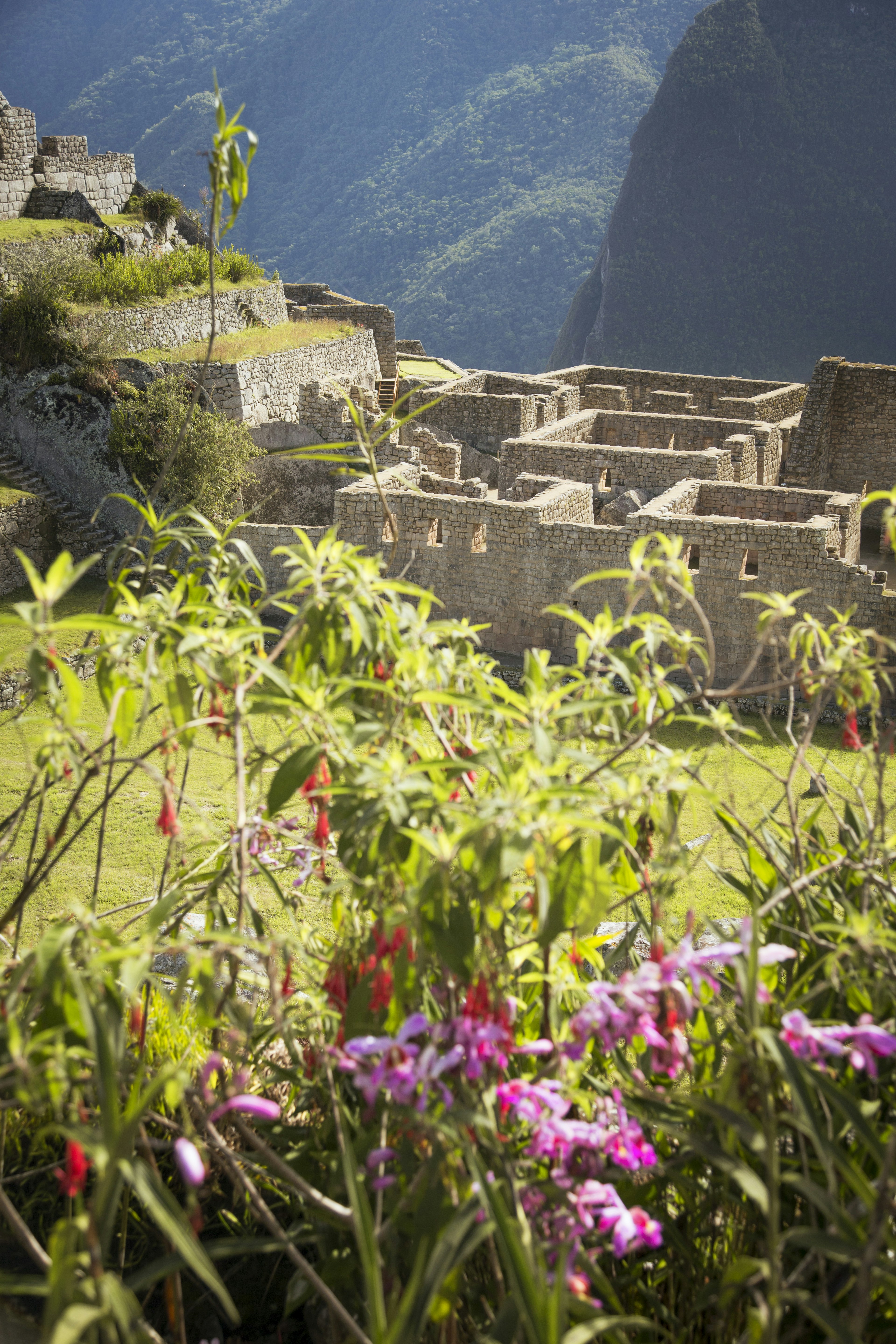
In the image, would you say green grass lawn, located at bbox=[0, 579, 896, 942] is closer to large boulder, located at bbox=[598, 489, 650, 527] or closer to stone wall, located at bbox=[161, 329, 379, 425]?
large boulder, located at bbox=[598, 489, 650, 527]

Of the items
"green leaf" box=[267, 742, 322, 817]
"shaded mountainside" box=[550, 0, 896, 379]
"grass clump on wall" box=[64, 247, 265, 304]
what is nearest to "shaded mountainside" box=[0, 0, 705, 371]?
"shaded mountainside" box=[550, 0, 896, 379]

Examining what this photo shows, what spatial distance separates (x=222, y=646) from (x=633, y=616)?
961mm

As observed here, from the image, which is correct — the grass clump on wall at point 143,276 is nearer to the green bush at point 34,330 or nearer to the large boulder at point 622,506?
the green bush at point 34,330

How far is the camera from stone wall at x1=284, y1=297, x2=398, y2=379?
84.1ft

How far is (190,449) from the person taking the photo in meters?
14.5

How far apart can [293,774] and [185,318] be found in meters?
18.5

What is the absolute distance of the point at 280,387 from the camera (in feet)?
61.2

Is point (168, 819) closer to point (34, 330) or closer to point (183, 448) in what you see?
point (183, 448)

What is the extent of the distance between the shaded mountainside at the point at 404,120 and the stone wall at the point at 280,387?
56482 millimetres

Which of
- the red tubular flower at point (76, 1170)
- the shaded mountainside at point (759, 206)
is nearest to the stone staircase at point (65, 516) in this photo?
the red tubular flower at point (76, 1170)

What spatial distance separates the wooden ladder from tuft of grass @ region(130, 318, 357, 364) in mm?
1355

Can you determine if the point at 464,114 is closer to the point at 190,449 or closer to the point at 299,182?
the point at 299,182

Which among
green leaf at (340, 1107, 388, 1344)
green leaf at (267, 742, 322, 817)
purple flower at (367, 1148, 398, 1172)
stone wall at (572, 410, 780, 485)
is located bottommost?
purple flower at (367, 1148, 398, 1172)

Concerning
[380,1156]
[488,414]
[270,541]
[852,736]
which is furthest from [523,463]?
[380,1156]
